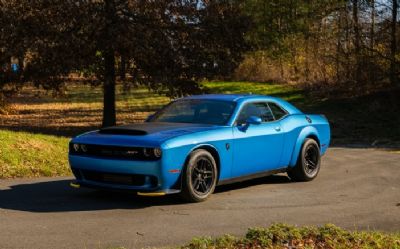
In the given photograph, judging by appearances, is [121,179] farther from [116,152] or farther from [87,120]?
[87,120]

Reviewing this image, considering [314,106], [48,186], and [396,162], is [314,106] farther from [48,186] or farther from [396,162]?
[48,186]

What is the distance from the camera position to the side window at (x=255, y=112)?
9.06 metres

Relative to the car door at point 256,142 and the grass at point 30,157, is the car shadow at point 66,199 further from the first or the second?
the grass at point 30,157

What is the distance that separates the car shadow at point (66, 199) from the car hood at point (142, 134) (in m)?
0.77

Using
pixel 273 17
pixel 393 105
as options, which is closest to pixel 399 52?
pixel 393 105

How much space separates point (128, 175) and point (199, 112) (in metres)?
1.78

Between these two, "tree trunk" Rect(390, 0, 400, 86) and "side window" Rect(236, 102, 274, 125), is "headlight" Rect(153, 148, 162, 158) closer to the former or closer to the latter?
"side window" Rect(236, 102, 274, 125)

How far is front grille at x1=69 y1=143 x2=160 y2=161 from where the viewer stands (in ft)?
25.1

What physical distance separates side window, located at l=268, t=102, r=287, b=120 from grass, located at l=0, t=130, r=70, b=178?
11.8 feet

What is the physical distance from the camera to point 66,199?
8281mm

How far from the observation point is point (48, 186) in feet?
30.5

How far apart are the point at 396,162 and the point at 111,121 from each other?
9869 mm

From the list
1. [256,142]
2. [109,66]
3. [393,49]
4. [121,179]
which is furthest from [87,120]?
[121,179]

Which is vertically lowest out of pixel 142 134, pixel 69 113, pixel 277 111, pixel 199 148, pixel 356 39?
pixel 69 113
